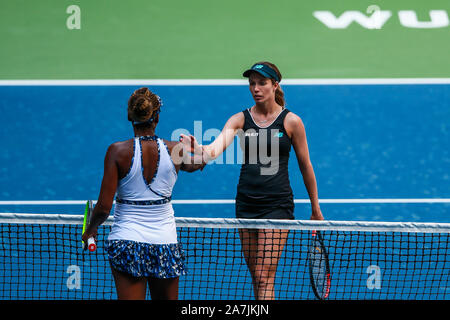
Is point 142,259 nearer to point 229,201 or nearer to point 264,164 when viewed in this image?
point 264,164

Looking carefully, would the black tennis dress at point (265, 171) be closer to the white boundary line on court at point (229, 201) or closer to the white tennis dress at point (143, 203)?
the white tennis dress at point (143, 203)

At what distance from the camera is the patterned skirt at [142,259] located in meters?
3.02

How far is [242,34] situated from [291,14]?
447 mm

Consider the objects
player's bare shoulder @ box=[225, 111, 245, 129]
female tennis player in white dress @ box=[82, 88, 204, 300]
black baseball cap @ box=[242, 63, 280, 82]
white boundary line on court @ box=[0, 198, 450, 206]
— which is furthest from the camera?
white boundary line on court @ box=[0, 198, 450, 206]

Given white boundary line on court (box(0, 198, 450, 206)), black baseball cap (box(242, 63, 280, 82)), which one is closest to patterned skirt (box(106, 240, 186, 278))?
black baseball cap (box(242, 63, 280, 82))

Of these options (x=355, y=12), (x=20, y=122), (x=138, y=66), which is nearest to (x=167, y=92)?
(x=138, y=66)

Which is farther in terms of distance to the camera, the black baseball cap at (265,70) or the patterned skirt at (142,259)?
the black baseball cap at (265,70)

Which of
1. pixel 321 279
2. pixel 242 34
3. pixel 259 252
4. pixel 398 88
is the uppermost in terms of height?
pixel 242 34

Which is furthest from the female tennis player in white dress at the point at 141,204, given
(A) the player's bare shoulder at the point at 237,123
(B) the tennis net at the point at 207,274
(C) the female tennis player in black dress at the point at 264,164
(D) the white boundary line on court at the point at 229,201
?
(D) the white boundary line on court at the point at 229,201

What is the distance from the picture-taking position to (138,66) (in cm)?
557

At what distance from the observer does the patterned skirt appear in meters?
3.02

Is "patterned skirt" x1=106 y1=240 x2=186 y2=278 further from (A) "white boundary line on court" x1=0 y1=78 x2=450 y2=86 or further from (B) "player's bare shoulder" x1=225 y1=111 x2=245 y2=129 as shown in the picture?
(A) "white boundary line on court" x1=0 y1=78 x2=450 y2=86

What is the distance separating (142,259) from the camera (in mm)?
3025

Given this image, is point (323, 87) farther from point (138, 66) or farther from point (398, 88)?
point (138, 66)
